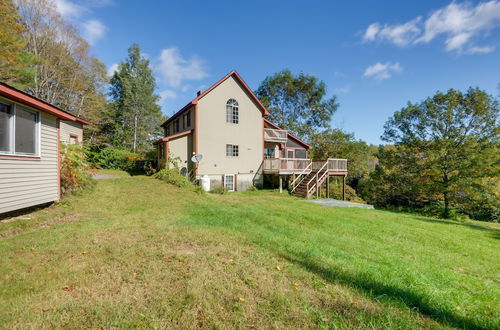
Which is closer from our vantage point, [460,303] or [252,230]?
[460,303]

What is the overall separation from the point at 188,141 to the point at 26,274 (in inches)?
537

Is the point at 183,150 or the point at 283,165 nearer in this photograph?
the point at 183,150

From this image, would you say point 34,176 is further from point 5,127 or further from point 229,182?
point 229,182

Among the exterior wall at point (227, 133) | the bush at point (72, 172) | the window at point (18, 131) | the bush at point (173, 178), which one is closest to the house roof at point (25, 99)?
the window at point (18, 131)

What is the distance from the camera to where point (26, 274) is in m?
3.36

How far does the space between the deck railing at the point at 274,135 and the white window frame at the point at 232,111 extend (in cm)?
311

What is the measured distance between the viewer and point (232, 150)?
17.5 metres

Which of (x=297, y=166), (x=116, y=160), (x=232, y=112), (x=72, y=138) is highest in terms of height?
(x=232, y=112)

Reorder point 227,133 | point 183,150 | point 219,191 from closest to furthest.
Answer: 1. point 219,191
2. point 183,150
3. point 227,133

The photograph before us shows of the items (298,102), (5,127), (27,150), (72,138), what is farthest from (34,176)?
(298,102)

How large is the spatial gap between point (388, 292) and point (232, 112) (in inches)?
633

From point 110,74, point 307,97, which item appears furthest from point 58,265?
point 307,97

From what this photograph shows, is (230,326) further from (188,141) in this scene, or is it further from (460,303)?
(188,141)

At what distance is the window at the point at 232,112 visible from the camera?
1730cm
